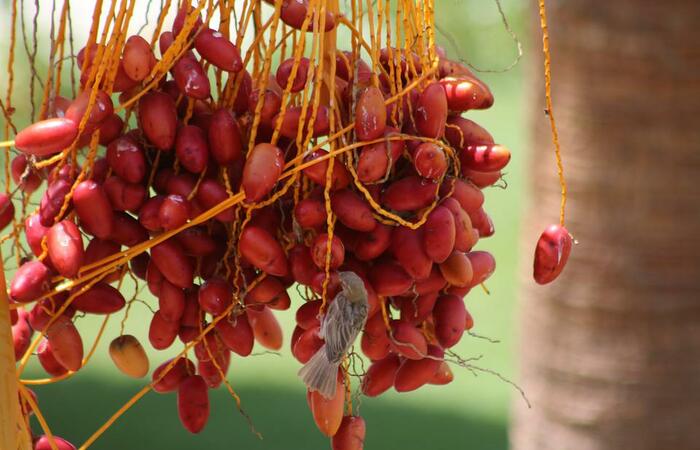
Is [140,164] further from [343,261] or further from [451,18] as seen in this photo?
[451,18]

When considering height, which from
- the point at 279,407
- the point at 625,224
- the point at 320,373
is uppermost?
the point at 320,373

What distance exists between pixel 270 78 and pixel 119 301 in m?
0.27

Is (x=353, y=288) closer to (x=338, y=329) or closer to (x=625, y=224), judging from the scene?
(x=338, y=329)

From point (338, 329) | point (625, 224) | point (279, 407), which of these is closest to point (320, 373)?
point (338, 329)

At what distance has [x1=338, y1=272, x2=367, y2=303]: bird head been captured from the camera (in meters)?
0.94

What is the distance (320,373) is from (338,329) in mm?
48

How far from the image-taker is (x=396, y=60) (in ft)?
3.44

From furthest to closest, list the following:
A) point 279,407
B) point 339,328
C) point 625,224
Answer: point 279,407 → point 625,224 → point 339,328

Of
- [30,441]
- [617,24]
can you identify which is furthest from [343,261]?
[617,24]

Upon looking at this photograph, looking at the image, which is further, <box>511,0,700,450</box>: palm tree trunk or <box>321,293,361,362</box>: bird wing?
<box>511,0,700,450</box>: palm tree trunk

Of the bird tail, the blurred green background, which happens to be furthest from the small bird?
the blurred green background

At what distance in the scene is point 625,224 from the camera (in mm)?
1807

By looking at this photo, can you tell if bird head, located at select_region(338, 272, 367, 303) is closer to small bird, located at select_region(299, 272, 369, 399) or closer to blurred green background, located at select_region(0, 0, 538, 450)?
small bird, located at select_region(299, 272, 369, 399)

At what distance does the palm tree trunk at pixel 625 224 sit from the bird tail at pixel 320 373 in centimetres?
97
